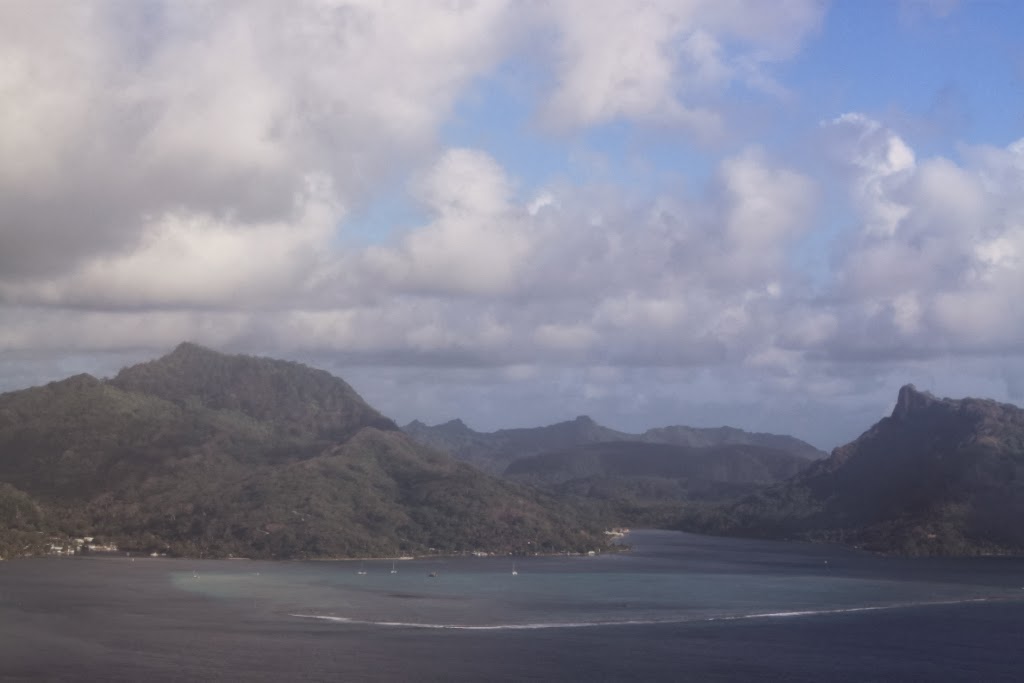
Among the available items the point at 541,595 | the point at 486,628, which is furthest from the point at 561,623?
the point at 541,595

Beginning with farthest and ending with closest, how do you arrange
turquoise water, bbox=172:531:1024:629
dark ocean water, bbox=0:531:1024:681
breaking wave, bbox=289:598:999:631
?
turquoise water, bbox=172:531:1024:629 → breaking wave, bbox=289:598:999:631 → dark ocean water, bbox=0:531:1024:681

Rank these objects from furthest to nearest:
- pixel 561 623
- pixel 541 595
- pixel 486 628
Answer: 1. pixel 541 595
2. pixel 561 623
3. pixel 486 628

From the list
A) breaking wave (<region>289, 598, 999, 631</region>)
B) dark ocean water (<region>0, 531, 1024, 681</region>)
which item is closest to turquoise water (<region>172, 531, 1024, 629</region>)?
breaking wave (<region>289, 598, 999, 631</region>)

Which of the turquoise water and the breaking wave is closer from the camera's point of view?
the breaking wave

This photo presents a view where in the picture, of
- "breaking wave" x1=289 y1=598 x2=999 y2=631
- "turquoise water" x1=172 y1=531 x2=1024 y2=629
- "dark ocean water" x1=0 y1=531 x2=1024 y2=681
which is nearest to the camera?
"dark ocean water" x1=0 y1=531 x2=1024 y2=681

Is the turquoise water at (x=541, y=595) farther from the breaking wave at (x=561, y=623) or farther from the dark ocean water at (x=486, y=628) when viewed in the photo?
the dark ocean water at (x=486, y=628)

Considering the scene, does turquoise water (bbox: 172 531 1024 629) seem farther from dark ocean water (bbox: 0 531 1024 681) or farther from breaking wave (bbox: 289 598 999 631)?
dark ocean water (bbox: 0 531 1024 681)

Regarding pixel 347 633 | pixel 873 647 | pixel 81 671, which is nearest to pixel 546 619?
pixel 347 633

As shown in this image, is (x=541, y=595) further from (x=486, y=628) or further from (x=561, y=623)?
(x=486, y=628)

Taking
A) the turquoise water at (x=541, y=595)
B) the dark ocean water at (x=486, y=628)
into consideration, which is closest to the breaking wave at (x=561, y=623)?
the turquoise water at (x=541, y=595)
